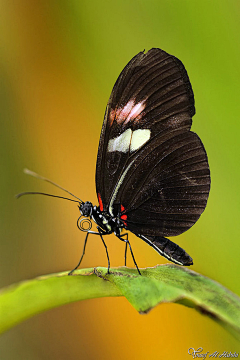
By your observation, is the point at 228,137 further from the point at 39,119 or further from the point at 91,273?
the point at 91,273

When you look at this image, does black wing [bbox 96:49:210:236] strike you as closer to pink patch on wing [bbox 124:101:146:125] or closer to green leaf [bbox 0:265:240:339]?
pink patch on wing [bbox 124:101:146:125]

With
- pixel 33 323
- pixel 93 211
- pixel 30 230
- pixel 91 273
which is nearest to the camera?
pixel 91 273

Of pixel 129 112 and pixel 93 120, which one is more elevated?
pixel 93 120

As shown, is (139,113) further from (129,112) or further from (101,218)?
(101,218)

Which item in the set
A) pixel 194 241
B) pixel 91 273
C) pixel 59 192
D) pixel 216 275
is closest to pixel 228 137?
pixel 194 241

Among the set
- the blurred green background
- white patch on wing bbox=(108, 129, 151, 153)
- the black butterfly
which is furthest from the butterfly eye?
the blurred green background

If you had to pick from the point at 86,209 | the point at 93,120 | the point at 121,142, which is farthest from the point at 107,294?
the point at 93,120

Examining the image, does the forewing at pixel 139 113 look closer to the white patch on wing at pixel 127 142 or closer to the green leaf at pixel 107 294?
the white patch on wing at pixel 127 142
